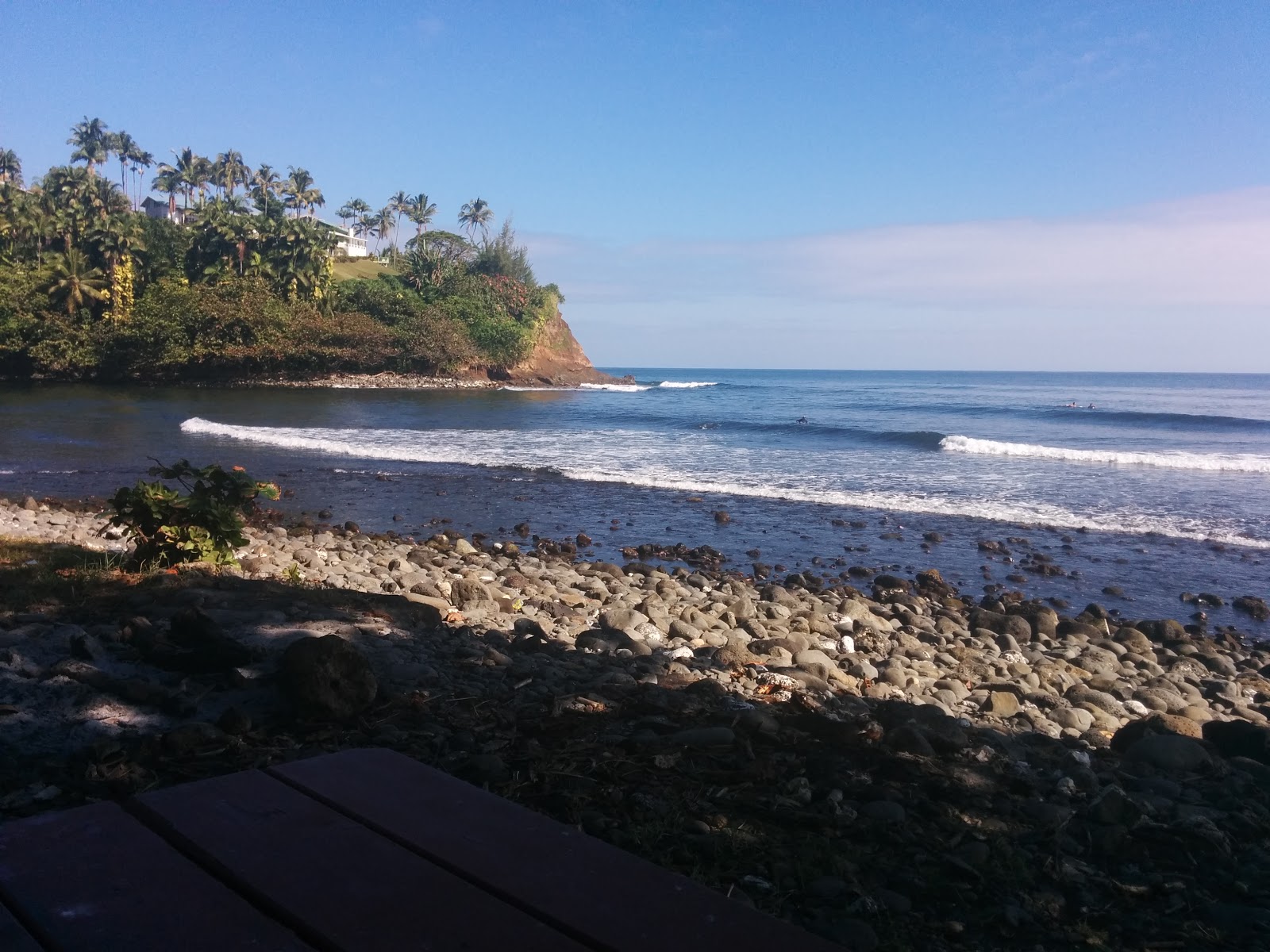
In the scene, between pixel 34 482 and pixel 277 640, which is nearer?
pixel 277 640

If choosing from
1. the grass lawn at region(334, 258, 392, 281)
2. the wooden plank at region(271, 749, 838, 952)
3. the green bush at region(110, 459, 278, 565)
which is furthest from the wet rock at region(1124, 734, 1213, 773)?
the grass lawn at region(334, 258, 392, 281)

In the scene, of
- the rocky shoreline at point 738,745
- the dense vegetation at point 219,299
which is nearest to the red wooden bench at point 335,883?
the rocky shoreline at point 738,745

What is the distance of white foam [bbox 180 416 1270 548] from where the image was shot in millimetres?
16406

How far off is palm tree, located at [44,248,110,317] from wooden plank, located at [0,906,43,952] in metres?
61.6

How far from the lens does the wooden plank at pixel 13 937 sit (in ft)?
4.60

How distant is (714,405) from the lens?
56.8m

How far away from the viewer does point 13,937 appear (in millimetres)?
1432

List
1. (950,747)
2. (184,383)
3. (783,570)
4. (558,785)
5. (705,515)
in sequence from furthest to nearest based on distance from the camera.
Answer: (184,383), (705,515), (783,570), (950,747), (558,785)

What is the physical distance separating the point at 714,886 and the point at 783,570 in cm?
971

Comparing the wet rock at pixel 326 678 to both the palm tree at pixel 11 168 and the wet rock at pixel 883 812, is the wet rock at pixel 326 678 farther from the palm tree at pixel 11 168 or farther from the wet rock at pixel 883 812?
the palm tree at pixel 11 168

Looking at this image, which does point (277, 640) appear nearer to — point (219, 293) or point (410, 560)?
point (410, 560)

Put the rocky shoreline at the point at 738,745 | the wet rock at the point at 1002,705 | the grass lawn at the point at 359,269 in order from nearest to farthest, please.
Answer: the rocky shoreline at the point at 738,745 → the wet rock at the point at 1002,705 → the grass lawn at the point at 359,269

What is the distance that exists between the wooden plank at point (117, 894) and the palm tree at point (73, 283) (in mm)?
61351

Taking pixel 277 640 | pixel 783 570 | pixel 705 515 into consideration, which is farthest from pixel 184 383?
pixel 277 640
